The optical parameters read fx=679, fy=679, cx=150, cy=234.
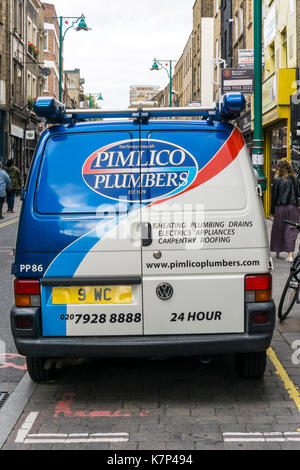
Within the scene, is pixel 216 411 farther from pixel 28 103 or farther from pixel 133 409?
pixel 28 103

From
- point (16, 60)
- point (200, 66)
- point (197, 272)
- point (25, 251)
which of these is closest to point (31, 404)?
point (25, 251)

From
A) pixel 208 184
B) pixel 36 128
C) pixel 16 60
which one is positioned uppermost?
pixel 16 60

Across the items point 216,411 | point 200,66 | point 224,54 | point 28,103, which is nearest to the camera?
point 216,411

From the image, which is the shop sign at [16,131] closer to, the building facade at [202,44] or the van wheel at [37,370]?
the building facade at [202,44]

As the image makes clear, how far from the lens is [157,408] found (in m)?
4.64

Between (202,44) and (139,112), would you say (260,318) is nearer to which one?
(139,112)

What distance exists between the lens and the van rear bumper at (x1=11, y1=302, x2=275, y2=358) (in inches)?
180

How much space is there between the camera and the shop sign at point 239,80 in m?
13.6

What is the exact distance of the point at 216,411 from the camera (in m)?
4.57

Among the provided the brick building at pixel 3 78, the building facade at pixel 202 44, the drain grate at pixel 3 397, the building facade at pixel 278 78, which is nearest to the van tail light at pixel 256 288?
the drain grate at pixel 3 397

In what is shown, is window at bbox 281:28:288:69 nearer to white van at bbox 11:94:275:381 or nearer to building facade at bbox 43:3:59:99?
white van at bbox 11:94:275:381

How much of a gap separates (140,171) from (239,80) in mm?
9505

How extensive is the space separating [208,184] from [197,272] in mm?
607

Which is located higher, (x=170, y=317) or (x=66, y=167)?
(x=66, y=167)
